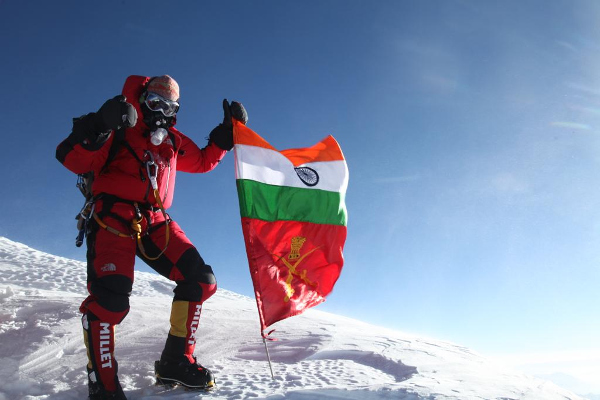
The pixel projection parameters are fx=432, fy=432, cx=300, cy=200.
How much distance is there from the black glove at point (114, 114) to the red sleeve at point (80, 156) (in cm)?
27

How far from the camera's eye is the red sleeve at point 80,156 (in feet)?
10.5

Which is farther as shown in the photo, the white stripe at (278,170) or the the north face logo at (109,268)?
the white stripe at (278,170)

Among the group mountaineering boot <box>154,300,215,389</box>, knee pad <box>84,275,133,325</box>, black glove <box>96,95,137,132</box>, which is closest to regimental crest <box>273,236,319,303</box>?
mountaineering boot <box>154,300,215,389</box>

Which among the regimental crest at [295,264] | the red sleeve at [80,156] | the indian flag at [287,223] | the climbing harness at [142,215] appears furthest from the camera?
the regimental crest at [295,264]

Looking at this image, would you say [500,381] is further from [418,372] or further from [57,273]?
[57,273]

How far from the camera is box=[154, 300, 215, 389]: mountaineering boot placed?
3.23 metres

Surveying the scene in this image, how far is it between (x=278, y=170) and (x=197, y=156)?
0.82 m

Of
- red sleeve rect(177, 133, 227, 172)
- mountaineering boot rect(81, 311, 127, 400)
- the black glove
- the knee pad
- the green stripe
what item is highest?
red sleeve rect(177, 133, 227, 172)

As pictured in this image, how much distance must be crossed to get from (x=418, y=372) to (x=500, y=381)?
650 mm

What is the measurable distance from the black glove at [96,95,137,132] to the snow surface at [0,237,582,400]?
1.92 meters

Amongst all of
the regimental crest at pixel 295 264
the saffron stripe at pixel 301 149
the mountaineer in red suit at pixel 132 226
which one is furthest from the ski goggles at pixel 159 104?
the regimental crest at pixel 295 264

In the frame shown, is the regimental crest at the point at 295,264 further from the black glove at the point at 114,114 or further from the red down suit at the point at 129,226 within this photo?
the black glove at the point at 114,114

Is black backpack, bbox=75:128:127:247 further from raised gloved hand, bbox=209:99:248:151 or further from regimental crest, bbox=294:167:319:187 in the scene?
regimental crest, bbox=294:167:319:187

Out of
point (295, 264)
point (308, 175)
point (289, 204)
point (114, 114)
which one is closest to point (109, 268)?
point (114, 114)
